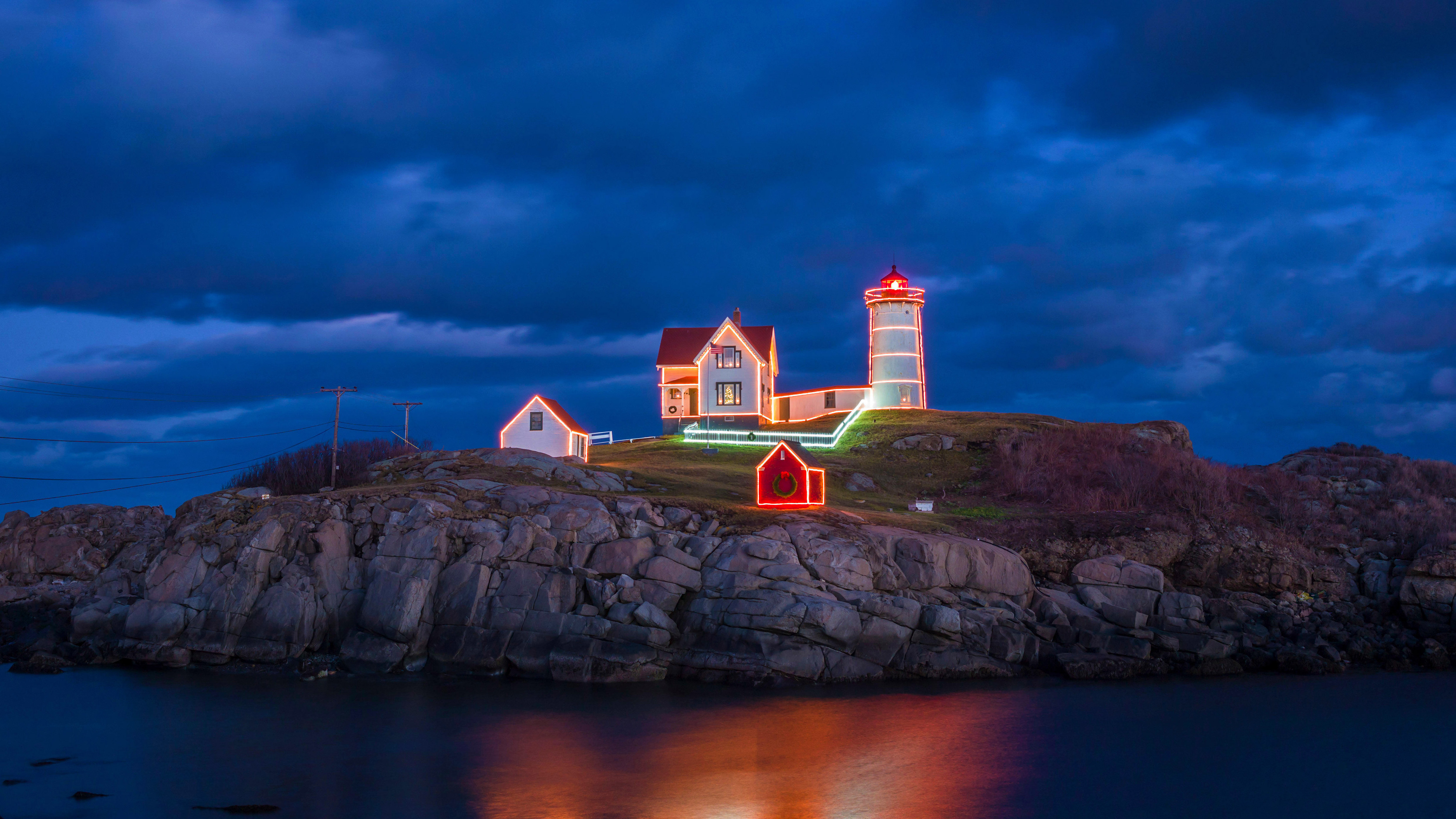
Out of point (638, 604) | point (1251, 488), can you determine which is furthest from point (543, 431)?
point (1251, 488)

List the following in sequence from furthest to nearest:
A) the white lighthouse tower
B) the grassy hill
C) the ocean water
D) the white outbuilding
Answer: the white lighthouse tower → the white outbuilding → the grassy hill → the ocean water

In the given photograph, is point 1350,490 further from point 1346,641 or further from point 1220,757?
point 1220,757

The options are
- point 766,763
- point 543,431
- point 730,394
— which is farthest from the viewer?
point 730,394

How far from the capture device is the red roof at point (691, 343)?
6372 centimetres

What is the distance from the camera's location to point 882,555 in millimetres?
29859

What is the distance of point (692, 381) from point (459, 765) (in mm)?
46233

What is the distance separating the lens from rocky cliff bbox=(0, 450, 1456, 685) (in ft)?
88.8

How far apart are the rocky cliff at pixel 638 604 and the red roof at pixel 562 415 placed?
1504 cm

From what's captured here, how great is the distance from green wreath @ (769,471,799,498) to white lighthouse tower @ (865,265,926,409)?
105 ft

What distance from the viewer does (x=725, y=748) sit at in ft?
69.3

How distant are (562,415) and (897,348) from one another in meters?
28.4

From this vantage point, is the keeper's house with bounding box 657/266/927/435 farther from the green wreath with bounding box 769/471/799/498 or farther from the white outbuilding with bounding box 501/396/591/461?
the green wreath with bounding box 769/471/799/498

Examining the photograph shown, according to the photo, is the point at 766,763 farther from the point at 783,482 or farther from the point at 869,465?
the point at 869,465

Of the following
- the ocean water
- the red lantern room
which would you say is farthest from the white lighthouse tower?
the ocean water
